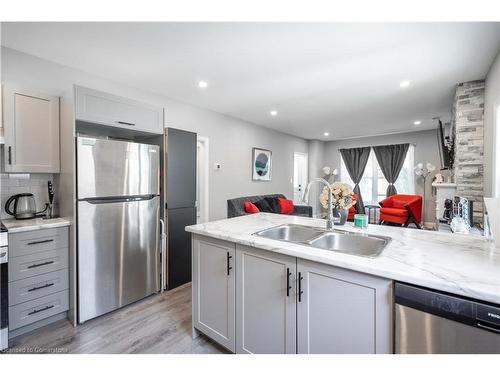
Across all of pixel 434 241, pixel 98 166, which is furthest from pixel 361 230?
pixel 98 166

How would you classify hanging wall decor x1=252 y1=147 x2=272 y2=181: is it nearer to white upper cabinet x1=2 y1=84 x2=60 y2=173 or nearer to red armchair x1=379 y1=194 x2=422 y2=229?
red armchair x1=379 y1=194 x2=422 y2=229

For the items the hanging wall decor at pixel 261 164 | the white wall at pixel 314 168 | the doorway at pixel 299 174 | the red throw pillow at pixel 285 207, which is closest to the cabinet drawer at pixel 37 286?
the hanging wall decor at pixel 261 164

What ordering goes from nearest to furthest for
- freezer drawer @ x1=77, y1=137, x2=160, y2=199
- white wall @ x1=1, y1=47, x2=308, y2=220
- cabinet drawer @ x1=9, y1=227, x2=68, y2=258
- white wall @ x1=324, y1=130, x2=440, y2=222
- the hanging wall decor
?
1. cabinet drawer @ x1=9, y1=227, x2=68, y2=258
2. freezer drawer @ x1=77, y1=137, x2=160, y2=199
3. white wall @ x1=1, y1=47, x2=308, y2=220
4. the hanging wall decor
5. white wall @ x1=324, y1=130, x2=440, y2=222

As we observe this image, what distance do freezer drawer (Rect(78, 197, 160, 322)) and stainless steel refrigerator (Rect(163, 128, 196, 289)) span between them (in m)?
0.17

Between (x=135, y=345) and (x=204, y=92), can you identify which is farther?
(x=204, y=92)

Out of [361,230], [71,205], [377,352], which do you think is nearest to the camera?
[377,352]

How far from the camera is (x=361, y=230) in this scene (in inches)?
68.3

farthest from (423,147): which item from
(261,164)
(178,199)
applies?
(178,199)

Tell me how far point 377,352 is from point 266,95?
10.1ft

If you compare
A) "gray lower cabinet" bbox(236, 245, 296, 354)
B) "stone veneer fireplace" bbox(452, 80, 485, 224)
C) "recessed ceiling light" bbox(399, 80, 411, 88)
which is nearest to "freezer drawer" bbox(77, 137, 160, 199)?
"gray lower cabinet" bbox(236, 245, 296, 354)

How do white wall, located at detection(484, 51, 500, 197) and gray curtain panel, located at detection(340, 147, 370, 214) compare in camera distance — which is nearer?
white wall, located at detection(484, 51, 500, 197)

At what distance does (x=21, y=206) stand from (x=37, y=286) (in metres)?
0.76

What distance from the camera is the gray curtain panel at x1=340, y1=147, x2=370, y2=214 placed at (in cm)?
683
